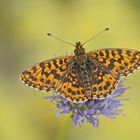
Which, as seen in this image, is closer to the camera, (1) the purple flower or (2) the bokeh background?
(1) the purple flower

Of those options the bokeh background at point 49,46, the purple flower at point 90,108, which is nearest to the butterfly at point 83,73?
the purple flower at point 90,108

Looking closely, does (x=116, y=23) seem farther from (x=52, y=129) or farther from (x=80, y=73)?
(x=80, y=73)

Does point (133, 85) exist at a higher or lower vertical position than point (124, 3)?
lower

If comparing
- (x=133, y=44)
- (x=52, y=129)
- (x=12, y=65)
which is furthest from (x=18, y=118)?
(x=133, y=44)

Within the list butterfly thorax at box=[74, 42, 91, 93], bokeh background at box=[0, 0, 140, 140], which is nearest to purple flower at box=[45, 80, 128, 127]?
butterfly thorax at box=[74, 42, 91, 93]

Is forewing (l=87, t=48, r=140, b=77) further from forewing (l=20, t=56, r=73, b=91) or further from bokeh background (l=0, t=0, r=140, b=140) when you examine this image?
bokeh background (l=0, t=0, r=140, b=140)

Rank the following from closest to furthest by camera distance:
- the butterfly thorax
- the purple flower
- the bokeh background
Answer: the butterfly thorax → the purple flower → the bokeh background
